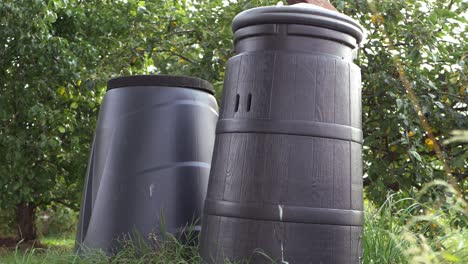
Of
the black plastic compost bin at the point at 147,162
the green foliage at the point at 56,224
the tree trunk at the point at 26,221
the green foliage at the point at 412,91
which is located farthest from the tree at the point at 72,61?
the green foliage at the point at 56,224

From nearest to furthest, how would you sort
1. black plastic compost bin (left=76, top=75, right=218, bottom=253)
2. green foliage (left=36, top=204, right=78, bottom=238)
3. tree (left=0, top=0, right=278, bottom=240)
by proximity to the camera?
black plastic compost bin (left=76, top=75, right=218, bottom=253)
tree (left=0, top=0, right=278, bottom=240)
green foliage (left=36, top=204, right=78, bottom=238)

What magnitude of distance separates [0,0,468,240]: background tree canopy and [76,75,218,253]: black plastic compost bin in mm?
1276

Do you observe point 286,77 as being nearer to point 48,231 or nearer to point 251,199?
point 251,199

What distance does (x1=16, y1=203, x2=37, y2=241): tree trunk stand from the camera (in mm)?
6812

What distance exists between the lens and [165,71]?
595 cm

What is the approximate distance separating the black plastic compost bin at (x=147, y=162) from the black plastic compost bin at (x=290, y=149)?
57 cm

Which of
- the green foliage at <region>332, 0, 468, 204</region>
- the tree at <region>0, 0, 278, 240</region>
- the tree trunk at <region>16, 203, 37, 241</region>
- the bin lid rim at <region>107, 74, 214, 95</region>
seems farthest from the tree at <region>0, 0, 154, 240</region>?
A: the green foliage at <region>332, 0, 468, 204</region>

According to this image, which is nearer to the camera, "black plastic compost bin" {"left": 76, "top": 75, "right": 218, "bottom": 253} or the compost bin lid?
the compost bin lid

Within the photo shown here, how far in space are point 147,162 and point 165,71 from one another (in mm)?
2426

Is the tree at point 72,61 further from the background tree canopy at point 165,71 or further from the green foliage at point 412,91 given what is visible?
the green foliage at point 412,91

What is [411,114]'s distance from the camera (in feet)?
14.9

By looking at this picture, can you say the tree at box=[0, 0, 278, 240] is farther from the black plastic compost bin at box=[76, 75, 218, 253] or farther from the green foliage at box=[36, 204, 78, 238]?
the green foliage at box=[36, 204, 78, 238]

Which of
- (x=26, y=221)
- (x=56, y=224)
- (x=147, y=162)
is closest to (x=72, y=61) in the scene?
(x=147, y=162)

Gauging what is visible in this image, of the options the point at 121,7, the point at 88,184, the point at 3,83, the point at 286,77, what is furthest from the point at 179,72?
the point at 286,77
